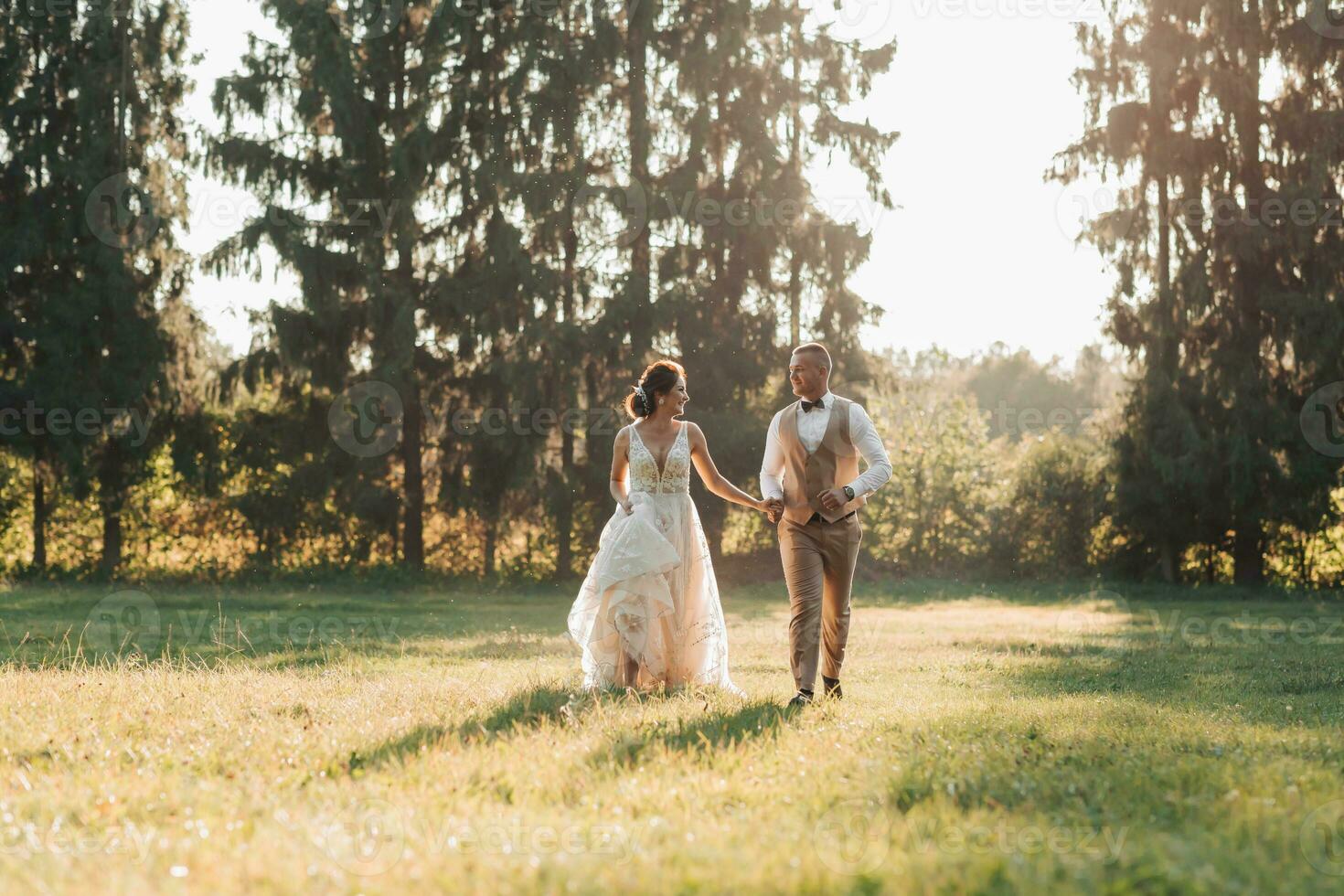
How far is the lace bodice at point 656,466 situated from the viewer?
878 centimetres

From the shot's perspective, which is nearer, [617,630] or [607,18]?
[617,630]

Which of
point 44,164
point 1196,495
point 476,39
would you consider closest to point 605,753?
point 1196,495

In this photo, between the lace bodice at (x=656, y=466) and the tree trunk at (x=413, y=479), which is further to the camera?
the tree trunk at (x=413, y=479)

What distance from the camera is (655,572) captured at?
27.7 ft

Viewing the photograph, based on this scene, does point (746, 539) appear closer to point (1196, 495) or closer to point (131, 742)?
point (1196, 495)

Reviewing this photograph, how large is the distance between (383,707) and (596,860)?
3.78m

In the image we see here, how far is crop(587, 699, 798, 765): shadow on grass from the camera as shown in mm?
5656

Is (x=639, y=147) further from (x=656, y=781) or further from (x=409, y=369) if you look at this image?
(x=656, y=781)

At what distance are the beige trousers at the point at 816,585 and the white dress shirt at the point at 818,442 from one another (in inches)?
12.8

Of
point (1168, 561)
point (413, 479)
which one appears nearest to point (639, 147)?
point (413, 479)

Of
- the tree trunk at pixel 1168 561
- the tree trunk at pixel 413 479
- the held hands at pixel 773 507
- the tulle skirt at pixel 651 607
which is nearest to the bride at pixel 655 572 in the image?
the tulle skirt at pixel 651 607

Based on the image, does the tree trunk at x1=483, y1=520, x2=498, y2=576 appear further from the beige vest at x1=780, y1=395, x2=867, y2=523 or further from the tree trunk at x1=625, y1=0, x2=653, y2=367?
the beige vest at x1=780, y1=395, x2=867, y2=523

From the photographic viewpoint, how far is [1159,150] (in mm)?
23547

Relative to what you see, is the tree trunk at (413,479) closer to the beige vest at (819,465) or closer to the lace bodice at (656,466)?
the lace bodice at (656,466)
